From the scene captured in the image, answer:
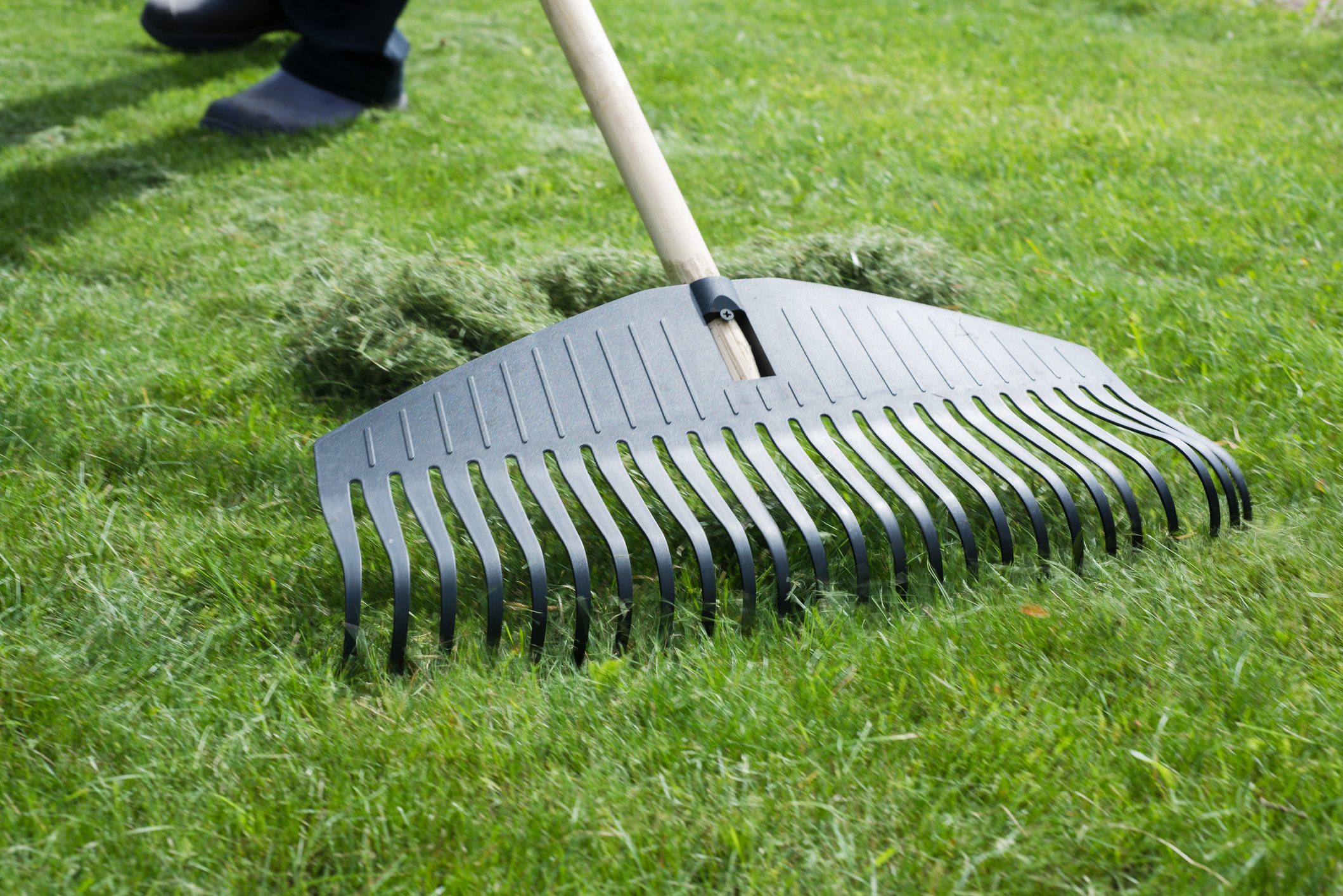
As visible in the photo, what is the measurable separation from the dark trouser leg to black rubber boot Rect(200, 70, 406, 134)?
6 cm

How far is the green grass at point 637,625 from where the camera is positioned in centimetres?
130

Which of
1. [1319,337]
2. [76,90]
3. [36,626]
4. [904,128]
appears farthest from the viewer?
[76,90]

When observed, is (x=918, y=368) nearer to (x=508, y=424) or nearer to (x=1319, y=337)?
(x=508, y=424)

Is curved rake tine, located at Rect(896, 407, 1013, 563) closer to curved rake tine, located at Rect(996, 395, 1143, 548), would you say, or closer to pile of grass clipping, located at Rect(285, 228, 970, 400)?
curved rake tine, located at Rect(996, 395, 1143, 548)

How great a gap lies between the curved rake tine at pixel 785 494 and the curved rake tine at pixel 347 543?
67 centimetres

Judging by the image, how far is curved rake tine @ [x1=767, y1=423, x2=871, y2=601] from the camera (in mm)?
1711

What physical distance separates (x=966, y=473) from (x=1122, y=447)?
0.33 meters

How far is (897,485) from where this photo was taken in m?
1.79

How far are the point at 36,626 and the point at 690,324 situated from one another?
123 centimetres

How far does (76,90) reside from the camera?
5129 millimetres

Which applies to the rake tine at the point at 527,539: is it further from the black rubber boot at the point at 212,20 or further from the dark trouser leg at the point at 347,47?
the black rubber boot at the point at 212,20

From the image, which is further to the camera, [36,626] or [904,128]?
[904,128]

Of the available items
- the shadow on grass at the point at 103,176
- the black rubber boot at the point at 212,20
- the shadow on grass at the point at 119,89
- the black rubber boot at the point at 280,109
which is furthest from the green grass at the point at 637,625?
the black rubber boot at the point at 212,20

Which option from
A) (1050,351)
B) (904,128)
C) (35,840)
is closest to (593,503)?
(35,840)
